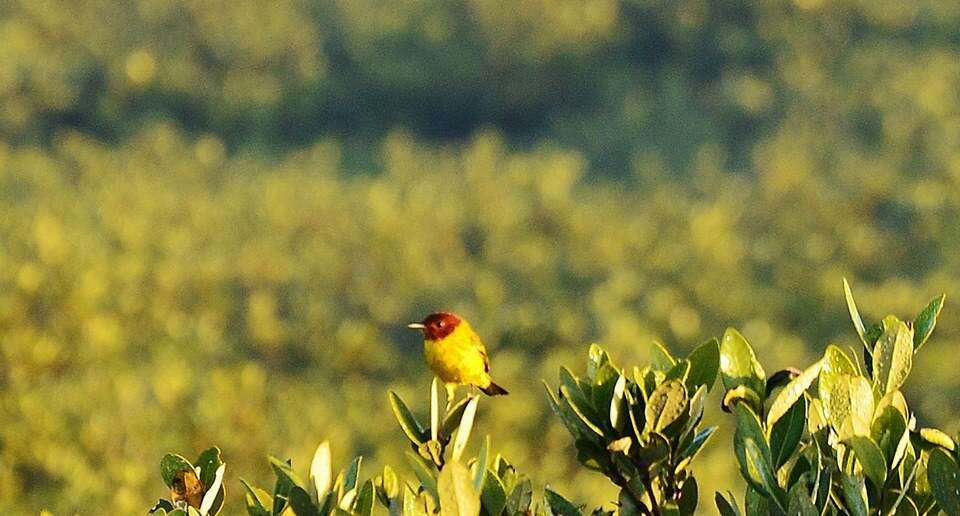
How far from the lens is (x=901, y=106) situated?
1653 centimetres

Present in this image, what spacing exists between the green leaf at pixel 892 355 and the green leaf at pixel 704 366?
0.23 m

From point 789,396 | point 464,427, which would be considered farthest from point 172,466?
point 789,396

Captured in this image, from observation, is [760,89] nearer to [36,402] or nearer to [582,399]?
[36,402]

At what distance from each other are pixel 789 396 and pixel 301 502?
70cm

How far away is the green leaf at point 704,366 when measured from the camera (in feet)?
7.47

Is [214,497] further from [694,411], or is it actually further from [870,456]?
[870,456]

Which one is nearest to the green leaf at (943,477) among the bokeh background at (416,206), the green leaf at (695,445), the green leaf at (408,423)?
the green leaf at (695,445)

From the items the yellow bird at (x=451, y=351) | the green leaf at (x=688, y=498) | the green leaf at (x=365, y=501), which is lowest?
the yellow bird at (x=451, y=351)

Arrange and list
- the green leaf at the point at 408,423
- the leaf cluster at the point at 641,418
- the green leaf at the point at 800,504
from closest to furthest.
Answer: the green leaf at the point at 800,504 → the leaf cluster at the point at 641,418 → the green leaf at the point at 408,423

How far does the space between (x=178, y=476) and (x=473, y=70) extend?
18539mm

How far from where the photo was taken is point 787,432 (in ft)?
7.18

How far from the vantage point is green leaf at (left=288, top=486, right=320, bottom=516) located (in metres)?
2.22

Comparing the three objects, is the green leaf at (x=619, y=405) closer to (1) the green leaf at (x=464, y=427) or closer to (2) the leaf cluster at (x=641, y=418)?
(2) the leaf cluster at (x=641, y=418)

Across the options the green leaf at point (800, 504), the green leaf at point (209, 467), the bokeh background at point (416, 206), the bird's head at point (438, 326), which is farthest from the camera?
the bokeh background at point (416, 206)
